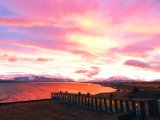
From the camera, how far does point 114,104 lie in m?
14.8

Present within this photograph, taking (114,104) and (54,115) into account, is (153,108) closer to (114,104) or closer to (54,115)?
(114,104)

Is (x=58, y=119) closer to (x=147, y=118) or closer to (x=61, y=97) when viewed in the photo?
(x=147, y=118)

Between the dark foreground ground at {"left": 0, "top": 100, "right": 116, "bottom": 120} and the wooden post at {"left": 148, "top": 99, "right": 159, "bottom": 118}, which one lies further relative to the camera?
the dark foreground ground at {"left": 0, "top": 100, "right": 116, "bottom": 120}

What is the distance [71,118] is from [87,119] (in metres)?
1.30

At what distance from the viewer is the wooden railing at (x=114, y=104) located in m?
11.9

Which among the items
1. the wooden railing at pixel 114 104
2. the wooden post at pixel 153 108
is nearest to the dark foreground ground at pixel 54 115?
the wooden railing at pixel 114 104

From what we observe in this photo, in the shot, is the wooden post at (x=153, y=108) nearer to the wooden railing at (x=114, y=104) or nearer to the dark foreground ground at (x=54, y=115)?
the wooden railing at (x=114, y=104)

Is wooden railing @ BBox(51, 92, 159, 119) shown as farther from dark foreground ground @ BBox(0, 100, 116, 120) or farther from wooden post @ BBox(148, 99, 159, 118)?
dark foreground ground @ BBox(0, 100, 116, 120)

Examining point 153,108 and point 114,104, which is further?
point 114,104

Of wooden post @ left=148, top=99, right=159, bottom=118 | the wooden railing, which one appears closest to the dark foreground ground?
the wooden railing

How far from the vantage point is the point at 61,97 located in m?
24.9

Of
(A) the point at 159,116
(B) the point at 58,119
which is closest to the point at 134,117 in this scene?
(A) the point at 159,116

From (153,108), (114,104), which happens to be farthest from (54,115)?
(153,108)

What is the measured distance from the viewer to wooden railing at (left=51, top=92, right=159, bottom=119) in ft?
39.0
